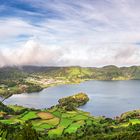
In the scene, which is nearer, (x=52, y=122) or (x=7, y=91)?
(x=52, y=122)

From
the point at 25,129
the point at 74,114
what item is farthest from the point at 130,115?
the point at 25,129

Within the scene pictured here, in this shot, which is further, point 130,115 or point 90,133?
point 130,115

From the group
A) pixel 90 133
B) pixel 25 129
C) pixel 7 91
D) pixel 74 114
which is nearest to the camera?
pixel 25 129

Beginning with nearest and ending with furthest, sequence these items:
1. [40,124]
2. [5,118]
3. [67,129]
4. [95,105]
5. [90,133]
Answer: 1. [90,133]
2. [67,129]
3. [40,124]
4. [5,118]
5. [95,105]

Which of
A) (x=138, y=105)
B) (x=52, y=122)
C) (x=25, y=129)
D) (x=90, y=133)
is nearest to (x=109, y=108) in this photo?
(x=138, y=105)

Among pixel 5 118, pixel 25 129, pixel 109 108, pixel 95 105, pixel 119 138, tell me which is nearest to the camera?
pixel 25 129

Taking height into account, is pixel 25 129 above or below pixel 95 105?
above

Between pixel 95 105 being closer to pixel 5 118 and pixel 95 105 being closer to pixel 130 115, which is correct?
pixel 130 115

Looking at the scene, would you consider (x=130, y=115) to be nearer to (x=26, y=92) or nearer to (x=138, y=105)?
(x=138, y=105)

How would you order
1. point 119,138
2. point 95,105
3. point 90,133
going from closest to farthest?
point 119,138, point 90,133, point 95,105
